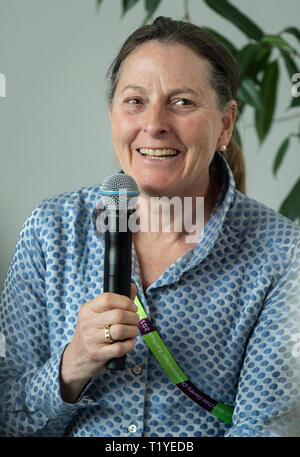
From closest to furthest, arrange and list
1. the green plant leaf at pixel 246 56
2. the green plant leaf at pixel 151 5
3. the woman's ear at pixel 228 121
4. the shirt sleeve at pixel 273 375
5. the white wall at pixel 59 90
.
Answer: the shirt sleeve at pixel 273 375 < the woman's ear at pixel 228 121 < the green plant leaf at pixel 246 56 < the green plant leaf at pixel 151 5 < the white wall at pixel 59 90

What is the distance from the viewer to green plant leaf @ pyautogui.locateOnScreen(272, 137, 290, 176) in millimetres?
2078

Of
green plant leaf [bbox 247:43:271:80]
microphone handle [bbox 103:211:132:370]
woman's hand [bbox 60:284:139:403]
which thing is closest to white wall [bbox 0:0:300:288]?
green plant leaf [bbox 247:43:271:80]

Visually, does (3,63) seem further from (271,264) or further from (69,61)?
(271,264)

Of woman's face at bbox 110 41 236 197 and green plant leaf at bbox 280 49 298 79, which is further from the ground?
green plant leaf at bbox 280 49 298 79

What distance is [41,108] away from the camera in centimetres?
215

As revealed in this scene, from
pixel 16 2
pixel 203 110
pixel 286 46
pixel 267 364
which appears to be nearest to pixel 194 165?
pixel 203 110

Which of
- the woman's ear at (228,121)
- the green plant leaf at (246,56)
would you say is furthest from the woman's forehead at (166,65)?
the green plant leaf at (246,56)

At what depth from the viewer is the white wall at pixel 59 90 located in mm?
2115

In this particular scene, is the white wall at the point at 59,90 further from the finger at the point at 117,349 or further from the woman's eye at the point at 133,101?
the finger at the point at 117,349

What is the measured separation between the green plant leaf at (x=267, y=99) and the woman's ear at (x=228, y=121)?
683mm

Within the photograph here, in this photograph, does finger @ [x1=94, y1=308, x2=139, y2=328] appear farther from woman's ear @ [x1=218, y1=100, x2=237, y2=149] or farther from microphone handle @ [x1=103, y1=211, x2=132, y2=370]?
woman's ear @ [x1=218, y1=100, x2=237, y2=149]

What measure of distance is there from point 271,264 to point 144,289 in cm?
25

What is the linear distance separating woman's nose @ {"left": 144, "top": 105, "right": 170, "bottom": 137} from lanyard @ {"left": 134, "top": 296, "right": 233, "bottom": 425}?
32cm

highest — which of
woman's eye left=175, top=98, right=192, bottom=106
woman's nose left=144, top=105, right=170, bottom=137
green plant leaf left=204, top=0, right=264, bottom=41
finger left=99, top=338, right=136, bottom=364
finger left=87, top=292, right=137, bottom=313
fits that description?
green plant leaf left=204, top=0, right=264, bottom=41
